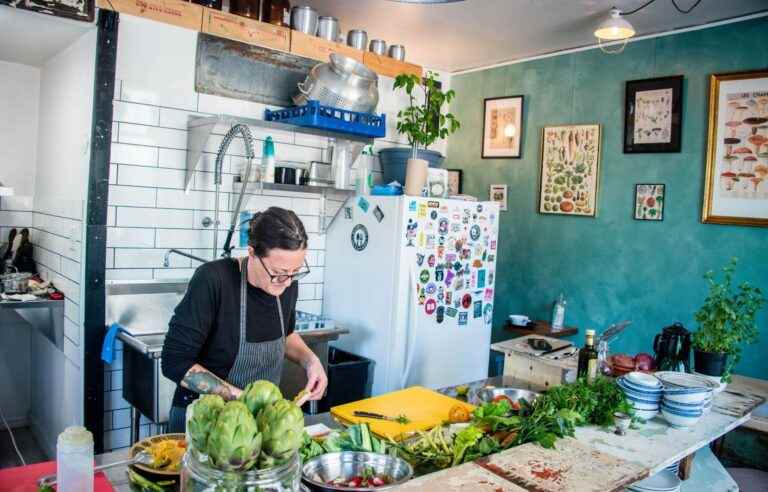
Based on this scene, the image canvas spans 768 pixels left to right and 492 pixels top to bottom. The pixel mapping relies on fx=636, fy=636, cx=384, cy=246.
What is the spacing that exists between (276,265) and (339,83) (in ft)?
6.68

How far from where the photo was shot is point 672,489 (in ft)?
7.32

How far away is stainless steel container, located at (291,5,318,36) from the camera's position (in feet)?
13.7

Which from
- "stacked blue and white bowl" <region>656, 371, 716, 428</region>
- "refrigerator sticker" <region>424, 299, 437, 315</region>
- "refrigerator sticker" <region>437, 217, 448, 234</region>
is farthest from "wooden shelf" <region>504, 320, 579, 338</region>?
"stacked blue and white bowl" <region>656, 371, 716, 428</region>

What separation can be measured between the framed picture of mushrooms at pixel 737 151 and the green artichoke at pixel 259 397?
12.5 feet

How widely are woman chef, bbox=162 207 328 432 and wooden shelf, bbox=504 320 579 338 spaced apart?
269cm

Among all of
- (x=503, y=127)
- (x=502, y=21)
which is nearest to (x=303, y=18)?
(x=502, y=21)

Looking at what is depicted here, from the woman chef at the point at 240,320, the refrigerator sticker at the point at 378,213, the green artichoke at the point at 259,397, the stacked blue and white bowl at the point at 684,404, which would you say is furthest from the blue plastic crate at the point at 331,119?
the green artichoke at the point at 259,397

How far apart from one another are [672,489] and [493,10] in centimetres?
320

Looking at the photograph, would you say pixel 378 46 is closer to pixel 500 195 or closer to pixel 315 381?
pixel 500 195

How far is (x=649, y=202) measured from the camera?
4594mm

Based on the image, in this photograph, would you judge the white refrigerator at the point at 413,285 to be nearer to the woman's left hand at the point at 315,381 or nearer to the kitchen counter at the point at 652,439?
the kitchen counter at the point at 652,439

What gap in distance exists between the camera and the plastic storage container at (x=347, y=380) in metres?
3.90

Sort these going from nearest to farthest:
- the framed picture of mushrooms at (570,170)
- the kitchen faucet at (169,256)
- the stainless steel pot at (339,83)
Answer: the kitchen faucet at (169,256)
the stainless steel pot at (339,83)
the framed picture of mushrooms at (570,170)

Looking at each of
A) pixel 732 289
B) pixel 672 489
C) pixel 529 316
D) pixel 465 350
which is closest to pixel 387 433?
pixel 672 489
